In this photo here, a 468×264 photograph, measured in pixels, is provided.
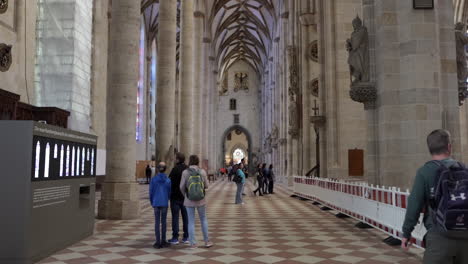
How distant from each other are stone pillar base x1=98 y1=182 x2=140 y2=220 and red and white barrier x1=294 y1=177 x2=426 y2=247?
5548mm

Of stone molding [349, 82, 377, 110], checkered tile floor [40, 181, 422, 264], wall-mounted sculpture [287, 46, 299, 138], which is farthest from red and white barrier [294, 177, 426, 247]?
wall-mounted sculpture [287, 46, 299, 138]

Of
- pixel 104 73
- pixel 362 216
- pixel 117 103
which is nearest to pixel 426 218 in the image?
pixel 362 216

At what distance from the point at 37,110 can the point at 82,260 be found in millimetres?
7875

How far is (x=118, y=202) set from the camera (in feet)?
34.9

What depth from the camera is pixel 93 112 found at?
19516 millimetres

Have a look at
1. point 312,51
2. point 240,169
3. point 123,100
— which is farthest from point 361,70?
point 312,51

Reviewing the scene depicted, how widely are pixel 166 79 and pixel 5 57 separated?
7184 millimetres

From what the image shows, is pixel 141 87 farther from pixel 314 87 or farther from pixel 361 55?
pixel 361 55

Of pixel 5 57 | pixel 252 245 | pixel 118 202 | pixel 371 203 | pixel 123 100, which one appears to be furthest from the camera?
pixel 5 57

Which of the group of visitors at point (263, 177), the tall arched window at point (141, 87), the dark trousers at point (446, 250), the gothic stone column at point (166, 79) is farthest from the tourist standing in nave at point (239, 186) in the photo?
the tall arched window at point (141, 87)

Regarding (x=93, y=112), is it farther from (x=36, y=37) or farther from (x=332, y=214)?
(x=332, y=214)

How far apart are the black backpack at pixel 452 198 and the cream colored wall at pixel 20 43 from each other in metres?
11.7

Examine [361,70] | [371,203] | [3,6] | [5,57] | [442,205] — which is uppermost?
[3,6]

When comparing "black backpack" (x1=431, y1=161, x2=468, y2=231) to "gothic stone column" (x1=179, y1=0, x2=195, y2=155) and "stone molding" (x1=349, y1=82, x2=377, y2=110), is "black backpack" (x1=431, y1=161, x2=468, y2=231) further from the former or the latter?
"gothic stone column" (x1=179, y1=0, x2=195, y2=155)
